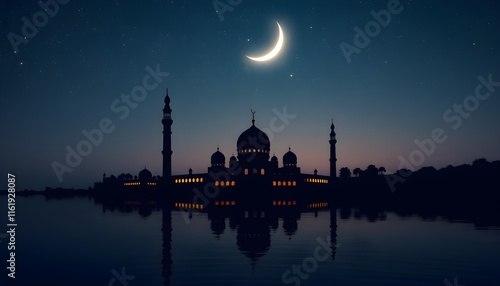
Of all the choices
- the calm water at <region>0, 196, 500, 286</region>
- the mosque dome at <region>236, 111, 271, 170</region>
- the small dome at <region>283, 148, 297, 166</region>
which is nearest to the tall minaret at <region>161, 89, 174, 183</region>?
the mosque dome at <region>236, 111, 271, 170</region>

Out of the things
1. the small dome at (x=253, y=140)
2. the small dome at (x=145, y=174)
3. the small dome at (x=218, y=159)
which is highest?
the small dome at (x=253, y=140)

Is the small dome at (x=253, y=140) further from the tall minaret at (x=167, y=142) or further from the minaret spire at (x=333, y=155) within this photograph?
the minaret spire at (x=333, y=155)

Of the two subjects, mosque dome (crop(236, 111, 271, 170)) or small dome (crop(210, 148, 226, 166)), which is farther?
small dome (crop(210, 148, 226, 166))

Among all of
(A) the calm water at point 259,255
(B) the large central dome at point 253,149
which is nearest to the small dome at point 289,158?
(B) the large central dome at point 253,149

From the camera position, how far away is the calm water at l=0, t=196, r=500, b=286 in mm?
13383

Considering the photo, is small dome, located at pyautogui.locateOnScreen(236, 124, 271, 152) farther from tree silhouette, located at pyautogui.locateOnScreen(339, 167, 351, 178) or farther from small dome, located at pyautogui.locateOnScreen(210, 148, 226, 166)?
tree silhouette, located at pyautogui.locateOnScreen(339, 167, 351, 178)

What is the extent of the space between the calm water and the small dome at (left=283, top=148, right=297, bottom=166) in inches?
2430

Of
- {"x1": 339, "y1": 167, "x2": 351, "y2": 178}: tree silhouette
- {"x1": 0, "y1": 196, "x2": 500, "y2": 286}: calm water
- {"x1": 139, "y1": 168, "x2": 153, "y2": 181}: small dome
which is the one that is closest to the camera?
{"x1": 0, "y1": 196, "x2": 500, "y2": 286}: calm water

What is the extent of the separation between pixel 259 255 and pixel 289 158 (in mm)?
73005

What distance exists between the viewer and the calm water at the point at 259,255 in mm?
13383

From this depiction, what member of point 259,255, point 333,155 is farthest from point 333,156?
point 259,255

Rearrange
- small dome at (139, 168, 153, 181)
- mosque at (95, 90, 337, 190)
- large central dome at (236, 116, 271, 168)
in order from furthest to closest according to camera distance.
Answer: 1. small dome at (139, 168, 153, 181)
2. large central dome at (236, 116, 271, 168)
3. mosque at (95, 90, 337, 190)

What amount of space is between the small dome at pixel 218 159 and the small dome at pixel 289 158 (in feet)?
44.5

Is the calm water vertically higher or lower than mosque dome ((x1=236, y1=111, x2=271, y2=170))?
lower
